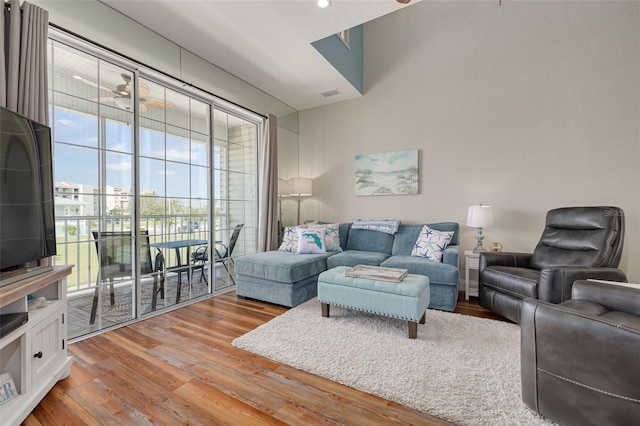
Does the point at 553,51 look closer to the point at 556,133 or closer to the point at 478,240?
the point at 556,133

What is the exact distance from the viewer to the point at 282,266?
2.96 metres

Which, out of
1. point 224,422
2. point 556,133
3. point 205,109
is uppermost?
point 205,109

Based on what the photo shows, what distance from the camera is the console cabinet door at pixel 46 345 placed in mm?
1509

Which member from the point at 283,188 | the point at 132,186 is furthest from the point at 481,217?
the point at 132,186

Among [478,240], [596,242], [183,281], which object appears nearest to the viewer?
[596,242]

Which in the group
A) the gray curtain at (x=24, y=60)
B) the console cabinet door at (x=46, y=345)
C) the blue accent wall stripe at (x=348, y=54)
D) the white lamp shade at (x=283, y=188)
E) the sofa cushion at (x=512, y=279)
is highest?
the blue accent wall stripe at (x=348, y=54)

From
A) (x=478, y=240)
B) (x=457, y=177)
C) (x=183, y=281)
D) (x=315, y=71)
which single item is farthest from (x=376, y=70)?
(x=183, y=281)

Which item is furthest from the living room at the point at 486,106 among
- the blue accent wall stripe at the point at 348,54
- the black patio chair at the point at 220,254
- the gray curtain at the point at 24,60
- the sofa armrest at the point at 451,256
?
the sofa armrest at the point at 451,256

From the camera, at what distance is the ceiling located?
241cm

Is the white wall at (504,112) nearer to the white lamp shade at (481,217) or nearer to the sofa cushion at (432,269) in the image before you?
the white lamp shade at (481,217)

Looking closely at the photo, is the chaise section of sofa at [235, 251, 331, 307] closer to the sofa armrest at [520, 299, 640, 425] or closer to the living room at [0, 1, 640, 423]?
the living room at [0, 1, 640, 423]

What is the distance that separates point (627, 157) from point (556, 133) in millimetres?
672

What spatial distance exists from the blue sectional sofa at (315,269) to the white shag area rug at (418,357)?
0.26 meters

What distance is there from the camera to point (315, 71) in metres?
3.56
